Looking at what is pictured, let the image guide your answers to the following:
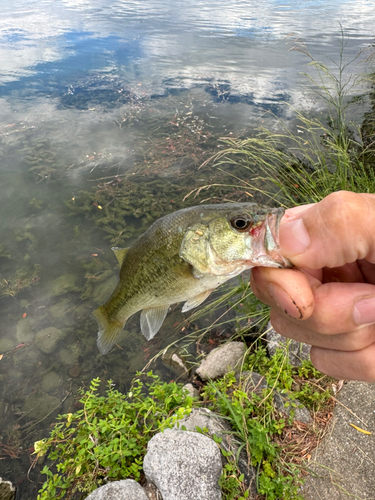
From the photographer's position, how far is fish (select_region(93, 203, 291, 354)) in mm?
1789

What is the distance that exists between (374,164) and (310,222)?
17.5ft

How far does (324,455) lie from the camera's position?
302cm

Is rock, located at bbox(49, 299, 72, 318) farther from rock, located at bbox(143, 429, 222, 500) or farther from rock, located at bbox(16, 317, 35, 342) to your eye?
rock, located at bbox(143, 429, 222, 500)

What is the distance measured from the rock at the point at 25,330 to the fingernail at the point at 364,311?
5065 mm

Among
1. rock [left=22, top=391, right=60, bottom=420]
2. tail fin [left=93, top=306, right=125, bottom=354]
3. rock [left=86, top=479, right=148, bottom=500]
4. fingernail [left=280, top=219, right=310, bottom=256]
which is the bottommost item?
rock [left=22, top=391, right=60, bottom=420]

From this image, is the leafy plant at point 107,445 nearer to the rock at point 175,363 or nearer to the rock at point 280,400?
the rock at point 280,400

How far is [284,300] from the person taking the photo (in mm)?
1739

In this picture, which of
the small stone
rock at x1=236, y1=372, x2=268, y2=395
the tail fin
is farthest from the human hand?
the small stone

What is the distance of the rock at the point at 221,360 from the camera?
4.25 m

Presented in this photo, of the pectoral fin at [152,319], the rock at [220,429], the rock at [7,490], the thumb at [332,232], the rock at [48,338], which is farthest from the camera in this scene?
the rock at [48,338]

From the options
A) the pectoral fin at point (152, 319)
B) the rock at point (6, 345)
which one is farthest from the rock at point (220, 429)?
the rock at point (6, 345)

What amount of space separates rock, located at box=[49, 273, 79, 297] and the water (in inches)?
0.9

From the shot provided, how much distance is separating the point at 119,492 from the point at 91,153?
8368mm

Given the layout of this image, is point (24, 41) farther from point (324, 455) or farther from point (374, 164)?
point (324, 455)
